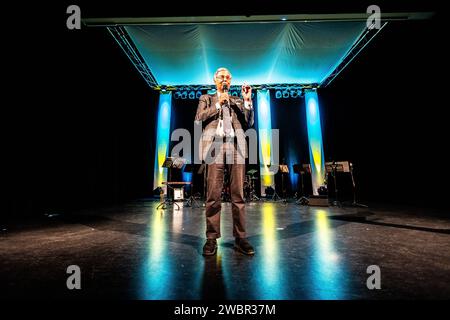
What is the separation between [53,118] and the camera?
14.4 ft

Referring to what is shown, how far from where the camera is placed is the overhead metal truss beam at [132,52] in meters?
5.52

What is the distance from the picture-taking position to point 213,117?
2.00 meters

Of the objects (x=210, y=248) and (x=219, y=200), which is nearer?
(x=210, y=248)

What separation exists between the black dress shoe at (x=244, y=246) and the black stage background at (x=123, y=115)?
3.74 m

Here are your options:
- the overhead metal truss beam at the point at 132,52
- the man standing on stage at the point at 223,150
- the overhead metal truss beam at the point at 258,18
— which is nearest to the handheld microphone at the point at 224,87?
the man standing on stage at the point at 223,150

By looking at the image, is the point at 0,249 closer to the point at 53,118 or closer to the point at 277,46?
the point at 53,118

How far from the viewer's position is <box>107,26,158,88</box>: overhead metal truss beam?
5.52m

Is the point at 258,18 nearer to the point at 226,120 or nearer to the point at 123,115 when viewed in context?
the point at 226,120

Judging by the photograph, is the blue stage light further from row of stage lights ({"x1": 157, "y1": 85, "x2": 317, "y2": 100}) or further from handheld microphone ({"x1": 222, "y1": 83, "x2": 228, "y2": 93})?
handheld microphone ({"x1": 222, "y1": 83, "x2": 228, "y2": 93})

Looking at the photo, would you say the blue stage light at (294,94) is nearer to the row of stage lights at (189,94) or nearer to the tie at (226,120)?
the row of stage lights at (189,94)

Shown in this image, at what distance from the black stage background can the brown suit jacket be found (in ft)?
8.59

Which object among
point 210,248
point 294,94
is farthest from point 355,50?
point 210,248

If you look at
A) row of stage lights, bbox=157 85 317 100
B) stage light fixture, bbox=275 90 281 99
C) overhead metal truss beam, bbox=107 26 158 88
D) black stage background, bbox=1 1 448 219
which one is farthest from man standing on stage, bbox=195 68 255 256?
stage light fixture, bbox=275 90 281 99

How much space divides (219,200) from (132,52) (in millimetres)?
6444
